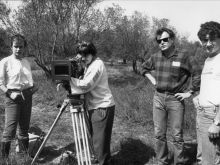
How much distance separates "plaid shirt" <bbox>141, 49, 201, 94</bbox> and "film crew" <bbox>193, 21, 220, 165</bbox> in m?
0.72

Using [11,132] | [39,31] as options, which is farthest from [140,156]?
[39,31]

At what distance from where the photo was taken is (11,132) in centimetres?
303

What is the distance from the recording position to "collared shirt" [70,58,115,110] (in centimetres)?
261

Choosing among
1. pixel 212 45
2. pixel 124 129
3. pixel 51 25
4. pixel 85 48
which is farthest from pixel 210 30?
pixel 51 25

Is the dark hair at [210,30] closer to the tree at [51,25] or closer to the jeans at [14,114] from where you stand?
the jeans at [14,114]

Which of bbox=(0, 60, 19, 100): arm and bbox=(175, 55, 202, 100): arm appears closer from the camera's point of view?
bbox=(175, 55, 202, 100): arm

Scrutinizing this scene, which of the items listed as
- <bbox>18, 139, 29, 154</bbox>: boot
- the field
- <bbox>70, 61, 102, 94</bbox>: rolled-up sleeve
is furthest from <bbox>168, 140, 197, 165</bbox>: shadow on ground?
<bbox>18, 139, 29, 154</bbox>: boot

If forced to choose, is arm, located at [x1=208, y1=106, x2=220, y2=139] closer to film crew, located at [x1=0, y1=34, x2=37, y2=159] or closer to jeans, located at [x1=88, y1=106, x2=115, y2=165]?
jeans, located at [x1=88, y1=106, x2=115, y2=165]

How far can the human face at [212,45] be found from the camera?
2043 mm

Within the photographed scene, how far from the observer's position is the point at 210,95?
78.6 inches

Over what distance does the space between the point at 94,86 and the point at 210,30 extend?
1331mm

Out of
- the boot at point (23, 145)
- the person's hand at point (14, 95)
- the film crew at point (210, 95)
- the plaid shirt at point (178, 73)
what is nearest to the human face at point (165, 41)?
the plaid shirt at point (178, 73)

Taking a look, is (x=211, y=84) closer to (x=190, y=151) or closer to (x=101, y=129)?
(x=101, y=129)

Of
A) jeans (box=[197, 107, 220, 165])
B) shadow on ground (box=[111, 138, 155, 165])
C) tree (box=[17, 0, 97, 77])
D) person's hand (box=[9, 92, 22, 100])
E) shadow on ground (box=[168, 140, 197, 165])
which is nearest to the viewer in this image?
jeans (box=[197, 107, 220, 165])
